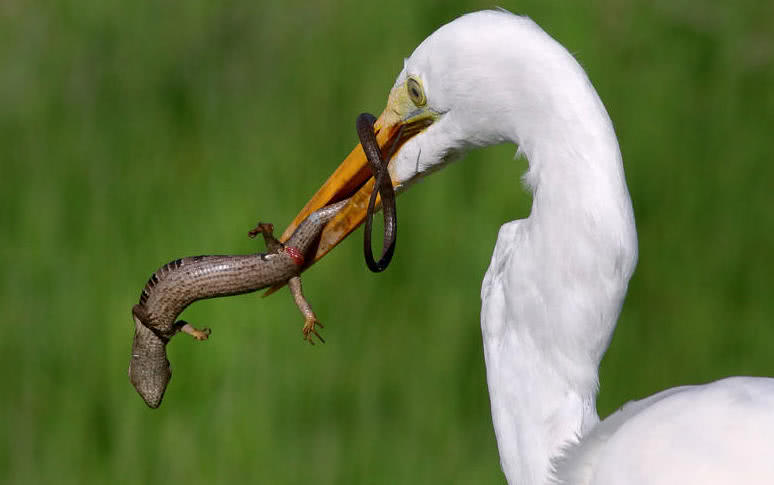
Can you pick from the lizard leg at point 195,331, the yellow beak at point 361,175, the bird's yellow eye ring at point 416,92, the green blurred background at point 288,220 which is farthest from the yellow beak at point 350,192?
the green blurred background at point 288,220

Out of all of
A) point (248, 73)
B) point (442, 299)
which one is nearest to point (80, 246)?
point (248, 73)

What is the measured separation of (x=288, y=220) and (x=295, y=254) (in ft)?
6.15

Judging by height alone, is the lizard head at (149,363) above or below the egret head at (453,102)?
below

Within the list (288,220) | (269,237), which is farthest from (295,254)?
(288,220)

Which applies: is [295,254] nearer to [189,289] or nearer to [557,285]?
[189,289]

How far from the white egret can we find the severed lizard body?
40 cm

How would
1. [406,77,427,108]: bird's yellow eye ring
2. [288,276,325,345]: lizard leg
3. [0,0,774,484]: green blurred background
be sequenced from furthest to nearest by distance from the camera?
[0,0,774,484]: green blurred background
[288,276,325,345]: lizard leg
[406,77,427,108]: bird's yellow eye ring

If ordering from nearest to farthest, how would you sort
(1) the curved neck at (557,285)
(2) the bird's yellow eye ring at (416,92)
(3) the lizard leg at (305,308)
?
(1) the curved neck at (557,285) < (2) the bird's yellow eye ring at (416,92) < (3) the lizard leg at (305,308)

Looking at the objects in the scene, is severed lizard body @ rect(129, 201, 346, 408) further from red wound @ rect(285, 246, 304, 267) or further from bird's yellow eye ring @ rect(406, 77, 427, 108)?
bird's yellow eye ring @ rect(406, 77, 427, 108)

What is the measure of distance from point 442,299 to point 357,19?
1362 mm

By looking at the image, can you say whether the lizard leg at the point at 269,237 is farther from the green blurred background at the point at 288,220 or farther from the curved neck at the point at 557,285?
the green blurred background at the point at 288,220

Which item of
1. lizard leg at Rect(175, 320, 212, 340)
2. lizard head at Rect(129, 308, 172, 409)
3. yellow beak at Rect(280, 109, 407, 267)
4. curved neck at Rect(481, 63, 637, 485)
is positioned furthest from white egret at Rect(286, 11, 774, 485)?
lizard head at Rect(129, 308, 172, 409)

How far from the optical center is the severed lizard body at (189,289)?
253 centimetres

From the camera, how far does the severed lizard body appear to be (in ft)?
8.31
